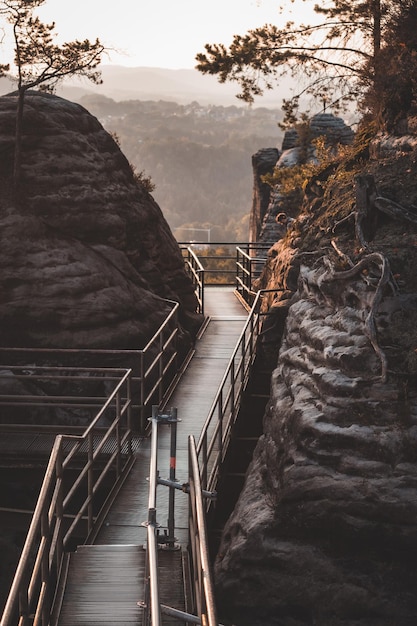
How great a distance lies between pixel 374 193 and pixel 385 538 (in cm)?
481

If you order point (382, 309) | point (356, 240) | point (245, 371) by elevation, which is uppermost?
point (356, 240)

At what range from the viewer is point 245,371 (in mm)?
13227

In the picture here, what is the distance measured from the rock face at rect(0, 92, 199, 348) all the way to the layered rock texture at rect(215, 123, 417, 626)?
183 inches

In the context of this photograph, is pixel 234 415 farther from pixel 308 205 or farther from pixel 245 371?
pixel 308 205

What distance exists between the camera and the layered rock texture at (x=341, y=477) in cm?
788

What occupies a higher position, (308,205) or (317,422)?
(308,205)

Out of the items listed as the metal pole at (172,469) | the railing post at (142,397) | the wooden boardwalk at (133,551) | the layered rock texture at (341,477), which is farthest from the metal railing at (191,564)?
the railing post at (142,397)

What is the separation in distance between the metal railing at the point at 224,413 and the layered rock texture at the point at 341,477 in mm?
529

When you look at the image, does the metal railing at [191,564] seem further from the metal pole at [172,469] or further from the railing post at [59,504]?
the railing post at [59,504]

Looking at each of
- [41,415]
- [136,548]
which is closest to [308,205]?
[41,415]

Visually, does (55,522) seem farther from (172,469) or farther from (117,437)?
(172,469)

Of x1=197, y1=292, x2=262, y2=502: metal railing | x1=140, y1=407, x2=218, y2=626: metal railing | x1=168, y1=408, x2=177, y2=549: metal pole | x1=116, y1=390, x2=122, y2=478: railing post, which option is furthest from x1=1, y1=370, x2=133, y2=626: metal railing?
x1=197, y1=292, x2=262, y2=502: metal railing

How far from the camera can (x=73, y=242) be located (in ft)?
47.6

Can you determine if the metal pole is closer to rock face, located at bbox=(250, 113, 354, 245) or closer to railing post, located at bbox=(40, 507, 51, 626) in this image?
railing post, located at bbox=(40, 507, 51, 626)
